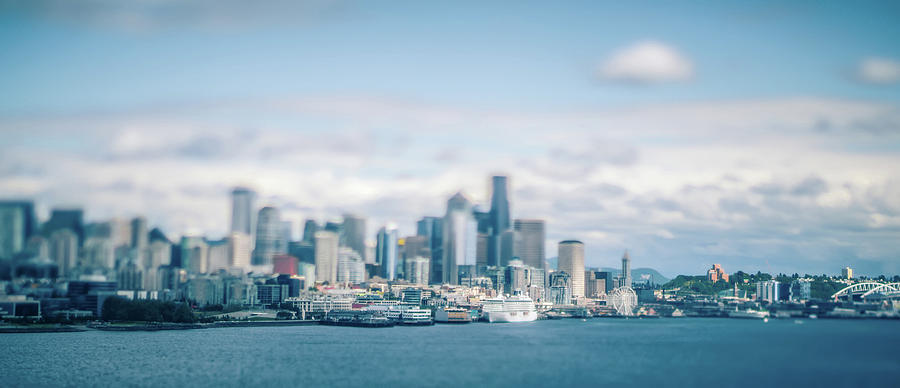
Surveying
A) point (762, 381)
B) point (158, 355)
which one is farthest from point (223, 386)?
point (762, 381)

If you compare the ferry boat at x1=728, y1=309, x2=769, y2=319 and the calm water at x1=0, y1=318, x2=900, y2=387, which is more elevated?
the calm water at x1=0, y1=318, x2=900, y2=387

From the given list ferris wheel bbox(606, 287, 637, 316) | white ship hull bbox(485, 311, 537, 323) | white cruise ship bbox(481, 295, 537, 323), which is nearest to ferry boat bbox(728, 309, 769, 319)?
ferris wheel bbox(606, 287, 637, 316)

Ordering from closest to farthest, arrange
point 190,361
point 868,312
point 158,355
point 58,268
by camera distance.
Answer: point 190,361 < point 158,355 < point 868,312 < point 58,268

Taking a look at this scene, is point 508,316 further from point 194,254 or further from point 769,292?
point 194,254

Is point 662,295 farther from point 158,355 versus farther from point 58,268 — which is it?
point 158,355

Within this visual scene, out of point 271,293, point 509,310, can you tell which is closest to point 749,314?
point 509,310

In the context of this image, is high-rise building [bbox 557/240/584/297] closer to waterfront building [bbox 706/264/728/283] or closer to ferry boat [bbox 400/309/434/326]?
Answer: waterfront building [bbox 706/264/728/283]

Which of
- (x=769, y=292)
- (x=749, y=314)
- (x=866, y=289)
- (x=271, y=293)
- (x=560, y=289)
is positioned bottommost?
(x=749, y=314)
